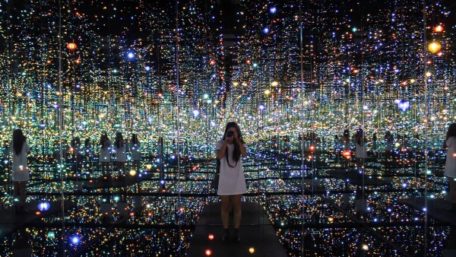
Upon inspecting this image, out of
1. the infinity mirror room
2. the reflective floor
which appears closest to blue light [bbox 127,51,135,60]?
the infinity mirror room

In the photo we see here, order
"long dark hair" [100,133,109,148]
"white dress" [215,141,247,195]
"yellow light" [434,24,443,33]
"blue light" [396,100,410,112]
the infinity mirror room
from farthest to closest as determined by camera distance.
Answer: "blue light" [396,100,410,112], "long dark hair" [100,133,109,148], "yellow light" [434,24,443,33], the infinity mirror room, "white dress" [215,141,247,195]

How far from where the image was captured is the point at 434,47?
1261cm

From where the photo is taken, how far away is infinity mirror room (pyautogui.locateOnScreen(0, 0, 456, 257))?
5.68 m

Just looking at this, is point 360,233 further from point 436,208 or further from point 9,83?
point 9,83

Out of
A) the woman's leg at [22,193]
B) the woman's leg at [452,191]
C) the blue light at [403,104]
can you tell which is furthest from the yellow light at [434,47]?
the woman's leg at [22,193]

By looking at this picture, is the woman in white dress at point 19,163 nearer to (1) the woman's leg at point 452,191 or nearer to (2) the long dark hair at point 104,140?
(2) the long dark hair at point 104,140

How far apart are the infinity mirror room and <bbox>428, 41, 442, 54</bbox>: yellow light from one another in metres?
0.08

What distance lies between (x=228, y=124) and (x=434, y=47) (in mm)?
9298

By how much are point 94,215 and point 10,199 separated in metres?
3.43

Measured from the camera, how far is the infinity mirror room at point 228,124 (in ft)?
18.6

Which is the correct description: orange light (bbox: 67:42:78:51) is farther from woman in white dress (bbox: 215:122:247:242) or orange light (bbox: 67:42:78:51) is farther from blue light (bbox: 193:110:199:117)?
blue light (bbox: 193:110:199:117)

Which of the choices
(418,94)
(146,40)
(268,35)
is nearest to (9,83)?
(146,40)

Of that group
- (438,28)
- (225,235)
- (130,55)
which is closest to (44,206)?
(225,235)

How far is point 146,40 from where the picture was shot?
11.5m
